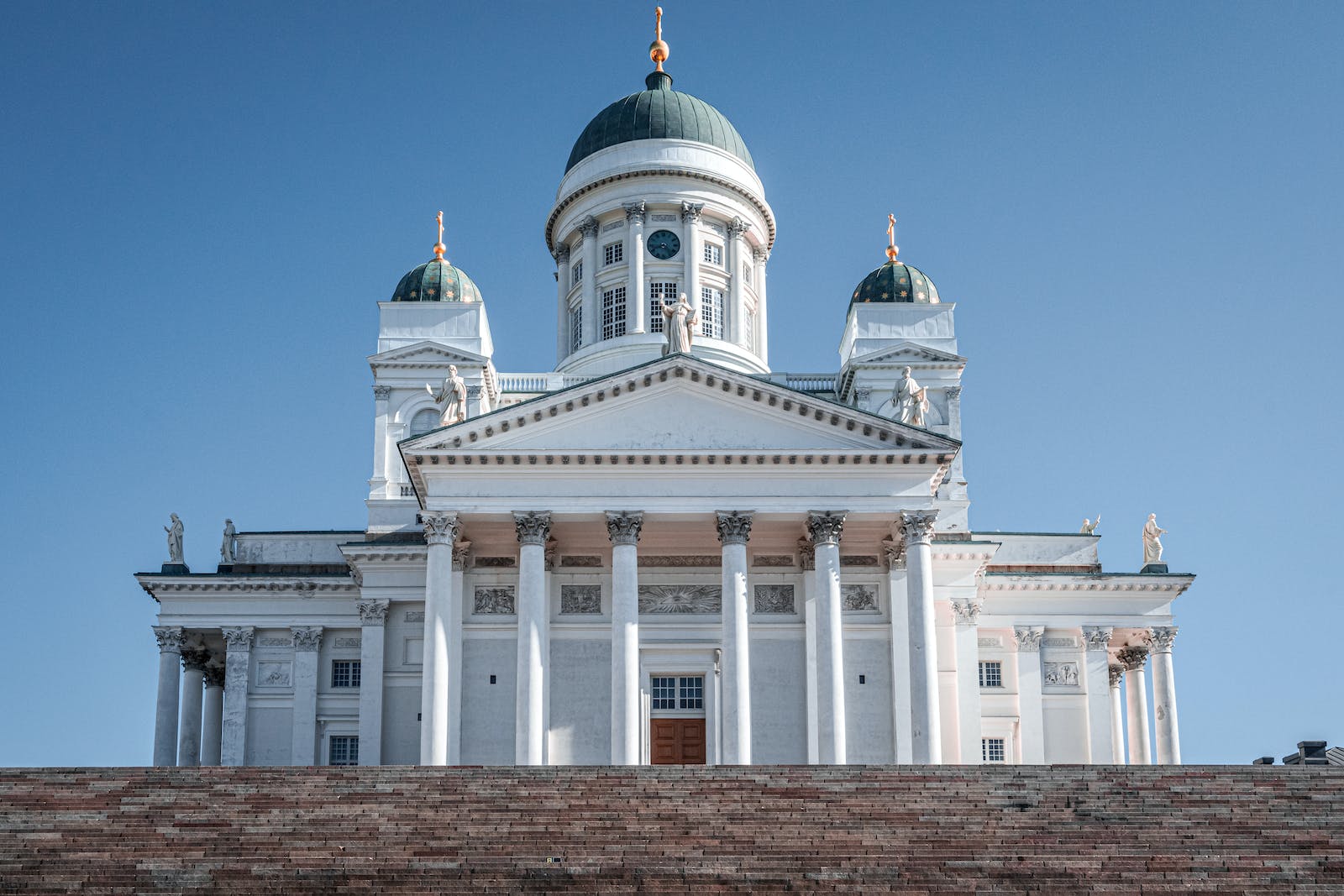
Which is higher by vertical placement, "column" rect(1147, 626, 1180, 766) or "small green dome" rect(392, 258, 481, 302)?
"small green dome" rect(392, 258, 481, 302)

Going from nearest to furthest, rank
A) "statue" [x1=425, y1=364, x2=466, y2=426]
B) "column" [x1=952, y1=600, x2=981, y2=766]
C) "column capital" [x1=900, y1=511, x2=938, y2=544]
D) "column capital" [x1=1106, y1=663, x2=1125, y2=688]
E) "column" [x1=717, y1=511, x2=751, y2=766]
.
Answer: "column" [x1=717, y1=511, x2=751, y2=766], "column capital" [x1=900, y1=511, x2=938, y2=544], "statue" [x1=425, y1=364, x2=466, y2=426], "column" [x1=952, y1=600, x2=981, y2=766], "column capital" [x1=1106, y1=663, x2=1125, y2=688]

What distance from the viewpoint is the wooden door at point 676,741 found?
38.4 meters

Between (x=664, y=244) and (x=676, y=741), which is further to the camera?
(x=664, y=244)

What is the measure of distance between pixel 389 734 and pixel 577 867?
22.3 meters

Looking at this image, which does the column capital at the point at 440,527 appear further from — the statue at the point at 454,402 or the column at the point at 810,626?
the column at the point at 810,626

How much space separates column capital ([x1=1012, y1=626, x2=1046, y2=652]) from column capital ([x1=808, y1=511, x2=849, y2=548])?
13579mm

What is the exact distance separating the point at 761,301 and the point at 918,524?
19.9 meters

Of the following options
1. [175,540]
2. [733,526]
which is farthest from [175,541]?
[733,526]

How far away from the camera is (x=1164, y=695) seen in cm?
4738

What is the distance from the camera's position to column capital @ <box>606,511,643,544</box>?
36094 millimetres

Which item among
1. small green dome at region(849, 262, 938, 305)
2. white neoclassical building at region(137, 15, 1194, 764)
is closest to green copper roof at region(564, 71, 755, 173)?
white neoclassical building at region(137, 15, 1194, 764)

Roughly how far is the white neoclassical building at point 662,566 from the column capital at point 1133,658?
8cm

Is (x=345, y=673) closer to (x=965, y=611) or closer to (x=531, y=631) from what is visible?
(x=531, y=631)

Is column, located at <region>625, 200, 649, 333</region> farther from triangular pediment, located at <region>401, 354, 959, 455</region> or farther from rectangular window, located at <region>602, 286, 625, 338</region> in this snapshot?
triangular pediment, located at <region>401, 354, 959, 455</region>
